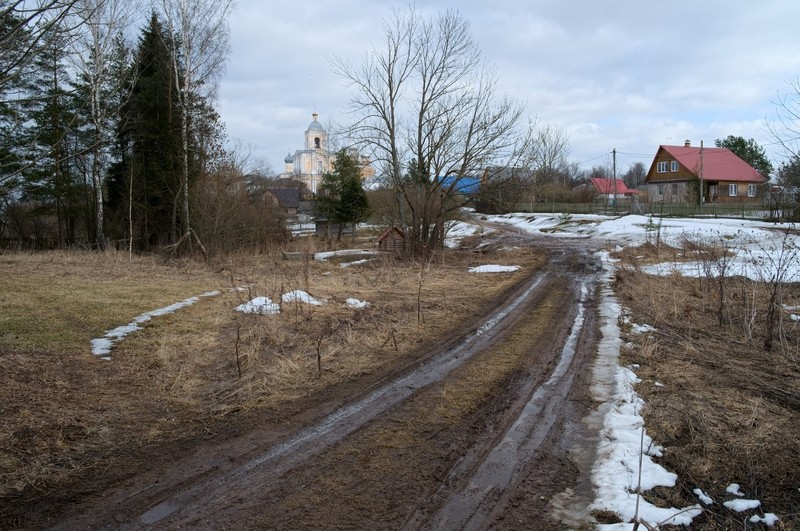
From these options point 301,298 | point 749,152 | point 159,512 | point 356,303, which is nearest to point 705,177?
point 749,152

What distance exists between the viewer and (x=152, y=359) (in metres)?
6.33

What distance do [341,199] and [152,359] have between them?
32.0 metres

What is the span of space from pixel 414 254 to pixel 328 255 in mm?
6574

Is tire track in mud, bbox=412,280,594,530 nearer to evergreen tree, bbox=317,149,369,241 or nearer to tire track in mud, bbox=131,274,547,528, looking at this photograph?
tire track in mud, bbox=131,274,547,528

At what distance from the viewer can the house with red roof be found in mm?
52594

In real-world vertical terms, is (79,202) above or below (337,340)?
above

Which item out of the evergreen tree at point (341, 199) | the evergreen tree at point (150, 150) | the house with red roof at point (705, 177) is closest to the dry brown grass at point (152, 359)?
the evergreen tree at point (150, 150)

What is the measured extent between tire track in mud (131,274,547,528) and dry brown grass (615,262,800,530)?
7.83 ft

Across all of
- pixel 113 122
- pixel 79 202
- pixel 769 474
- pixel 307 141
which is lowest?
pixel 769 474

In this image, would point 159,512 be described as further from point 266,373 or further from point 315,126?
point 315,126

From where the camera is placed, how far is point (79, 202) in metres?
28.1

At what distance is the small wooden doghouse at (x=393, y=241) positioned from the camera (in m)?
22.2

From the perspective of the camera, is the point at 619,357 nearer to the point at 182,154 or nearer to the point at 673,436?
the point at 673,436

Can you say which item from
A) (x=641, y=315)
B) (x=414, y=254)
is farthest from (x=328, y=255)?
(x=641, y=315)
